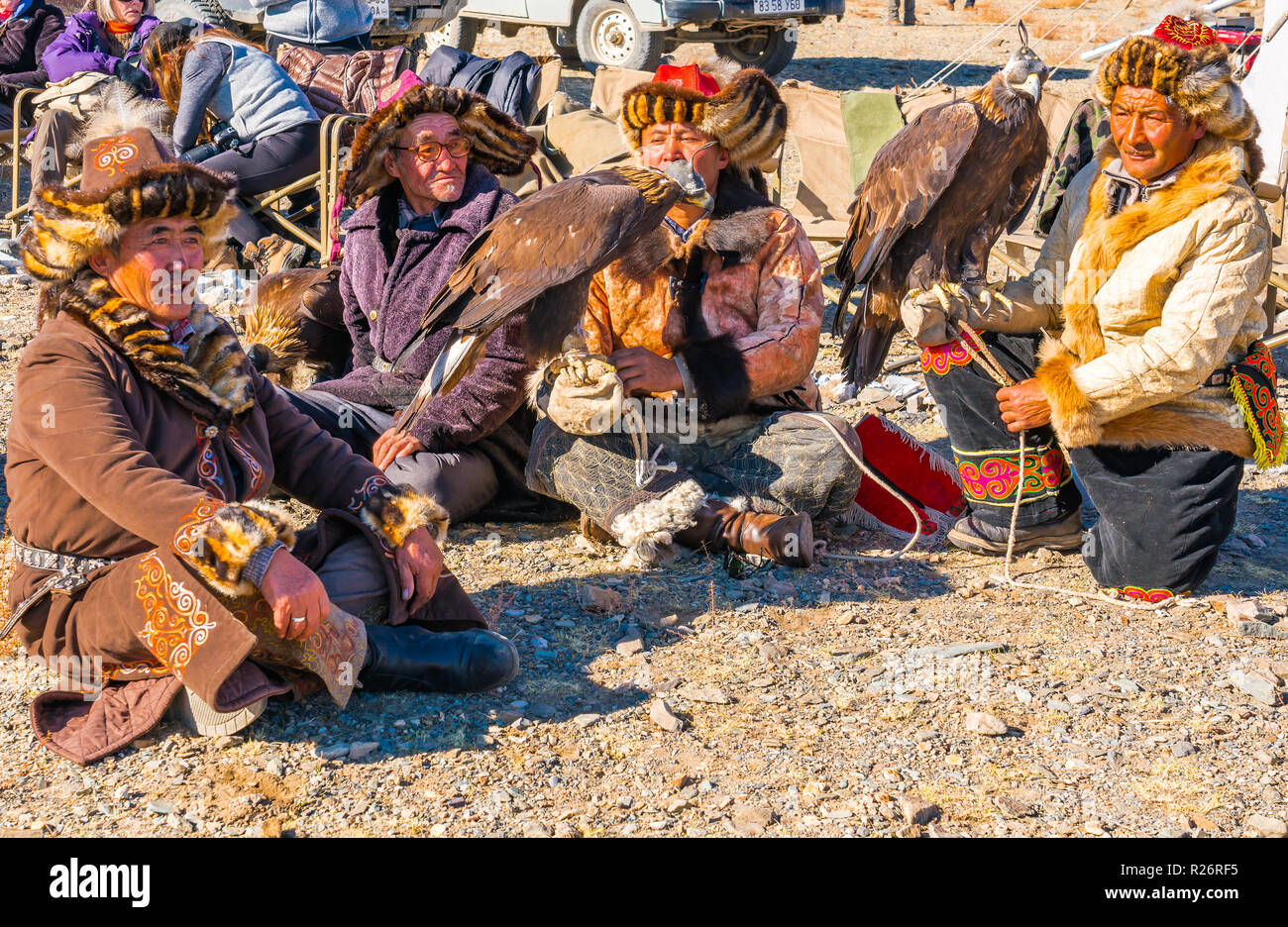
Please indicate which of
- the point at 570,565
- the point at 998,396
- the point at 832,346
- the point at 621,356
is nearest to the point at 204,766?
the point at 570,565

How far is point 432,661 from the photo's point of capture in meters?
2.71

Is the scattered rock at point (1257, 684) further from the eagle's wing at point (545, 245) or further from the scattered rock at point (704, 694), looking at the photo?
the eagle's wing at point (545, 245)

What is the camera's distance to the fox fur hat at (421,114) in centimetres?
376

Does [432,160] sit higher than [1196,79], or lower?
lower

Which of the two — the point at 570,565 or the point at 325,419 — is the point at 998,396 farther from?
the point at 325,419

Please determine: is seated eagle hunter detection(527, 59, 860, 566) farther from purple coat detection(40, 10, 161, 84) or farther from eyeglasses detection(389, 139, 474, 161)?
purple coat detection(40, 10, 161, 84)

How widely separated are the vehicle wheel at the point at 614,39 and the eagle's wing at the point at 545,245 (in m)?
8.55

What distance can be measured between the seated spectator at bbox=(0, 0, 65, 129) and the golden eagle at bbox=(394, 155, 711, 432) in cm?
601

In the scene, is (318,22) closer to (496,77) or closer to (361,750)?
(496,77)

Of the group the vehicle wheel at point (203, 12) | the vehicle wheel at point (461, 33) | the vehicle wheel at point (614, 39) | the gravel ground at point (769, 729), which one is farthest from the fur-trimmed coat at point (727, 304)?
the vehicle wheel at point (461, 33)

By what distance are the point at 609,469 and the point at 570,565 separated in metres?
0.30

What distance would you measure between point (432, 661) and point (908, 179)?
6.12 ft

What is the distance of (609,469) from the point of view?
354 centimetres

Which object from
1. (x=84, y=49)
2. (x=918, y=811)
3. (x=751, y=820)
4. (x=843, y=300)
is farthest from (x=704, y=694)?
(x=84, y=49)
